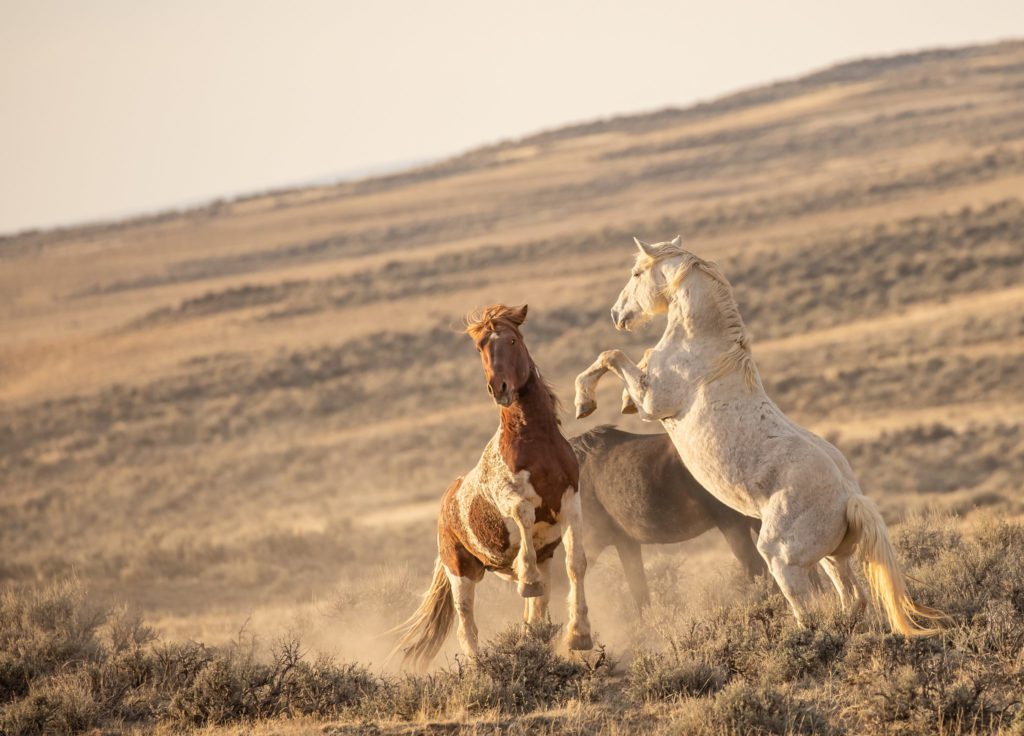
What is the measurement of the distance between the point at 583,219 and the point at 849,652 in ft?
141

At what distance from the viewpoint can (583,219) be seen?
4850 cm

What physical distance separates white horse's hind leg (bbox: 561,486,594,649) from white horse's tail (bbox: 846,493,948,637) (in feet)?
5.16

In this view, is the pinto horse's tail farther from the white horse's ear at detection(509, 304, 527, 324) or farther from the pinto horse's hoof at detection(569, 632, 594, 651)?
the white horse's ear at detection(509, 304, 527, 324)

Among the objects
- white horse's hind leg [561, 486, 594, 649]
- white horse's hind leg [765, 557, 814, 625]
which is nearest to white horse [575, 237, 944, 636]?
white horse's hind leg [765, 557, 814, 625]

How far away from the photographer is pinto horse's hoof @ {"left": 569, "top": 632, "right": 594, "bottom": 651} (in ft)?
22.6

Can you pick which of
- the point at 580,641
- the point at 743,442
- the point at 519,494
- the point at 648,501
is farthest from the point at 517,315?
the point at 648,501

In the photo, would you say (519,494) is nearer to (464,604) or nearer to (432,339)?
(464,604)

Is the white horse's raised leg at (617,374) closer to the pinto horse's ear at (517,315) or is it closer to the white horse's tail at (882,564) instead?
the pinto horse's ear at (517,315)

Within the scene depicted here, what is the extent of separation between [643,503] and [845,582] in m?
1.90

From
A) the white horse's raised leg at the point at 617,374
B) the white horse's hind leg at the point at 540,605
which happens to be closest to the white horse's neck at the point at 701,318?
the white horse's raised leg at the point at 617,374

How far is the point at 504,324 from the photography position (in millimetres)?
6930

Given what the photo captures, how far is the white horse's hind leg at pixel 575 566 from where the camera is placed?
689cm

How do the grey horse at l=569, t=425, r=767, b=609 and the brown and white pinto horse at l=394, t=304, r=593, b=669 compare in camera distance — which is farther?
the grey horse at l=569, t=425, r=767, b=609

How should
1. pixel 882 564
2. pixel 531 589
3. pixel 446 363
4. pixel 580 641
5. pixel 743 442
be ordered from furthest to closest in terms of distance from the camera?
pixel 446 363 → pixel 580 641 → pixel 743 442 → pixel 531 589 → pixel 882 564
